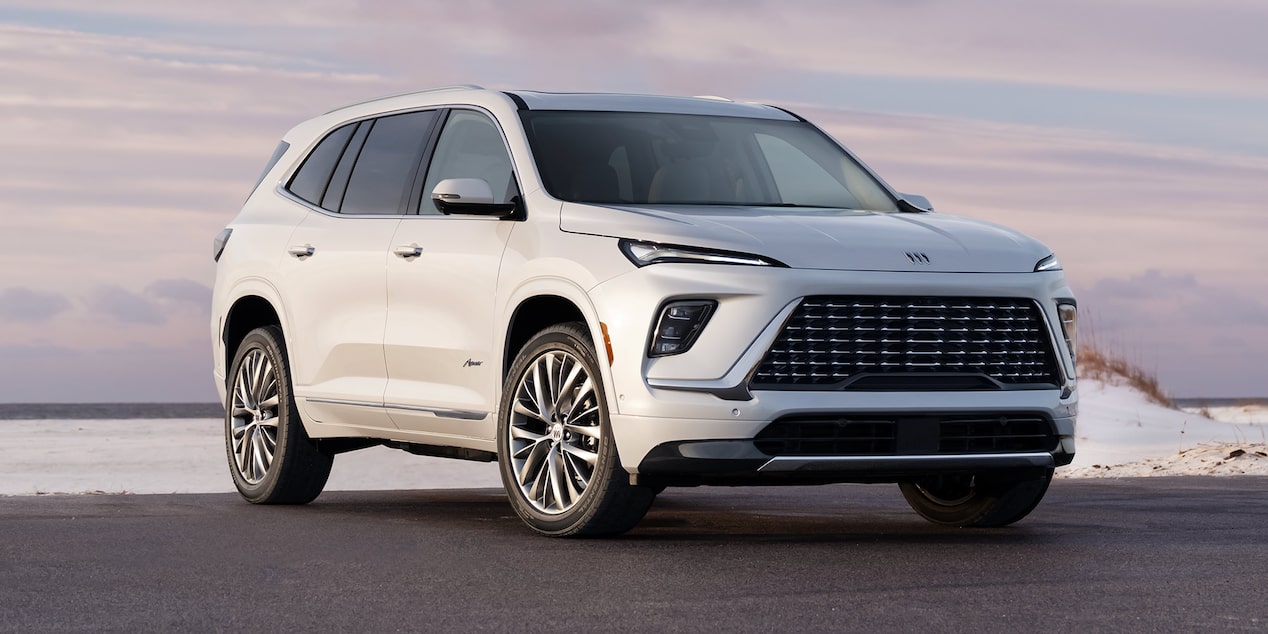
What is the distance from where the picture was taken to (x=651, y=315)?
6914 millimetres

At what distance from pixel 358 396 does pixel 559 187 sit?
1.79 metres

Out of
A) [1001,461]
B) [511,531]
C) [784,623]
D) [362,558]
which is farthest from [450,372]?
[784,623]

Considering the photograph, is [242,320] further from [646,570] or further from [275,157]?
[646,570]

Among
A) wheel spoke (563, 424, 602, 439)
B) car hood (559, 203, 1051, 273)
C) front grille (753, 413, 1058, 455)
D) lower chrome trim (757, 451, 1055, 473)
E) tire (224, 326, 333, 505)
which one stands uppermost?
car hood (559, 203, 1051, 273)

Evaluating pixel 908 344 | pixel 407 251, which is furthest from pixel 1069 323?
pixel 407 251

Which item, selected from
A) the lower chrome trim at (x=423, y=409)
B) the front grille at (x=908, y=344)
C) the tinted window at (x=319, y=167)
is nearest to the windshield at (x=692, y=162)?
the lower chrome trim at (x=423, y=409)

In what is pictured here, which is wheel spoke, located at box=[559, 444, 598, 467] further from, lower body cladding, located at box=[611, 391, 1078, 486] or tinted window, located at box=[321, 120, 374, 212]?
tinted window, located at box=[321, 120, 374, 212]

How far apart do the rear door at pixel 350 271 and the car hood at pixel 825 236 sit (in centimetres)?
165

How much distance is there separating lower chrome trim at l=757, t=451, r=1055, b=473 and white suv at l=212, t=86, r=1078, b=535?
1cm

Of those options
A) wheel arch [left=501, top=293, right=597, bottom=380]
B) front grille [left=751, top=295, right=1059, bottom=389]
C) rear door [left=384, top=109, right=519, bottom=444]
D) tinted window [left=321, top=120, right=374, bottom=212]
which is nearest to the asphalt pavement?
rear door [left=384, top=109, right=519, bottom=444]

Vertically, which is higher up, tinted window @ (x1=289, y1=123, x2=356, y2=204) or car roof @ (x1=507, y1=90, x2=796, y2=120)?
car roof @ (x1=507, y1=90, x2=796, y2=120)

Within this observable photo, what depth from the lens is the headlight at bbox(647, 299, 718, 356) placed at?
6914 mm

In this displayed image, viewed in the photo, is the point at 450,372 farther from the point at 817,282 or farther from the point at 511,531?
the point at 817,282

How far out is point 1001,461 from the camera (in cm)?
735
